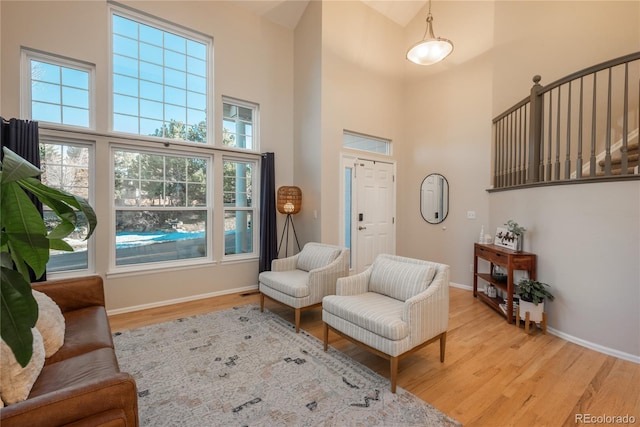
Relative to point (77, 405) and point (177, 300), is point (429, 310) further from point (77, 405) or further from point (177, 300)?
point (177, 300)

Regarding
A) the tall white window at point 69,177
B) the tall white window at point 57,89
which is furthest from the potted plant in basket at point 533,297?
the tall white window at point 57,89

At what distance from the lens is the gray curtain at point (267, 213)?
4.43 m

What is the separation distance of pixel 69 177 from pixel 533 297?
521cm

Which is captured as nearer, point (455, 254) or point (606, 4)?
point (606, 4)

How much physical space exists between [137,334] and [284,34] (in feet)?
15.8

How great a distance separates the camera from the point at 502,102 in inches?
165

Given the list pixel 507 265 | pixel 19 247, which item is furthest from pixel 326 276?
pixel 19 247

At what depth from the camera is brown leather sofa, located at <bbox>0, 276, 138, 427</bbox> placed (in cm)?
100

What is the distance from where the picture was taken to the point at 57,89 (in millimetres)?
3217

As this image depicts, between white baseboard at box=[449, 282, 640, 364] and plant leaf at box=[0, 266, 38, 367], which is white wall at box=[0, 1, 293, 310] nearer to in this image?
plant leaf at box=[0, 266, 38, 367]

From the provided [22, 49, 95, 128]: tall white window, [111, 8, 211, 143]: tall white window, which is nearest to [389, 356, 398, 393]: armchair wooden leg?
[111, 8, 211, 143]: tall white window

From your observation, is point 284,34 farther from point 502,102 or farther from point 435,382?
point 435,382

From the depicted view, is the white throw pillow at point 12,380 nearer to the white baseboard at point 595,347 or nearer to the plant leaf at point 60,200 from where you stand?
the plant leaf at point 60,200

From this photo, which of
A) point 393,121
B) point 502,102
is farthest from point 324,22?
point 502,102
